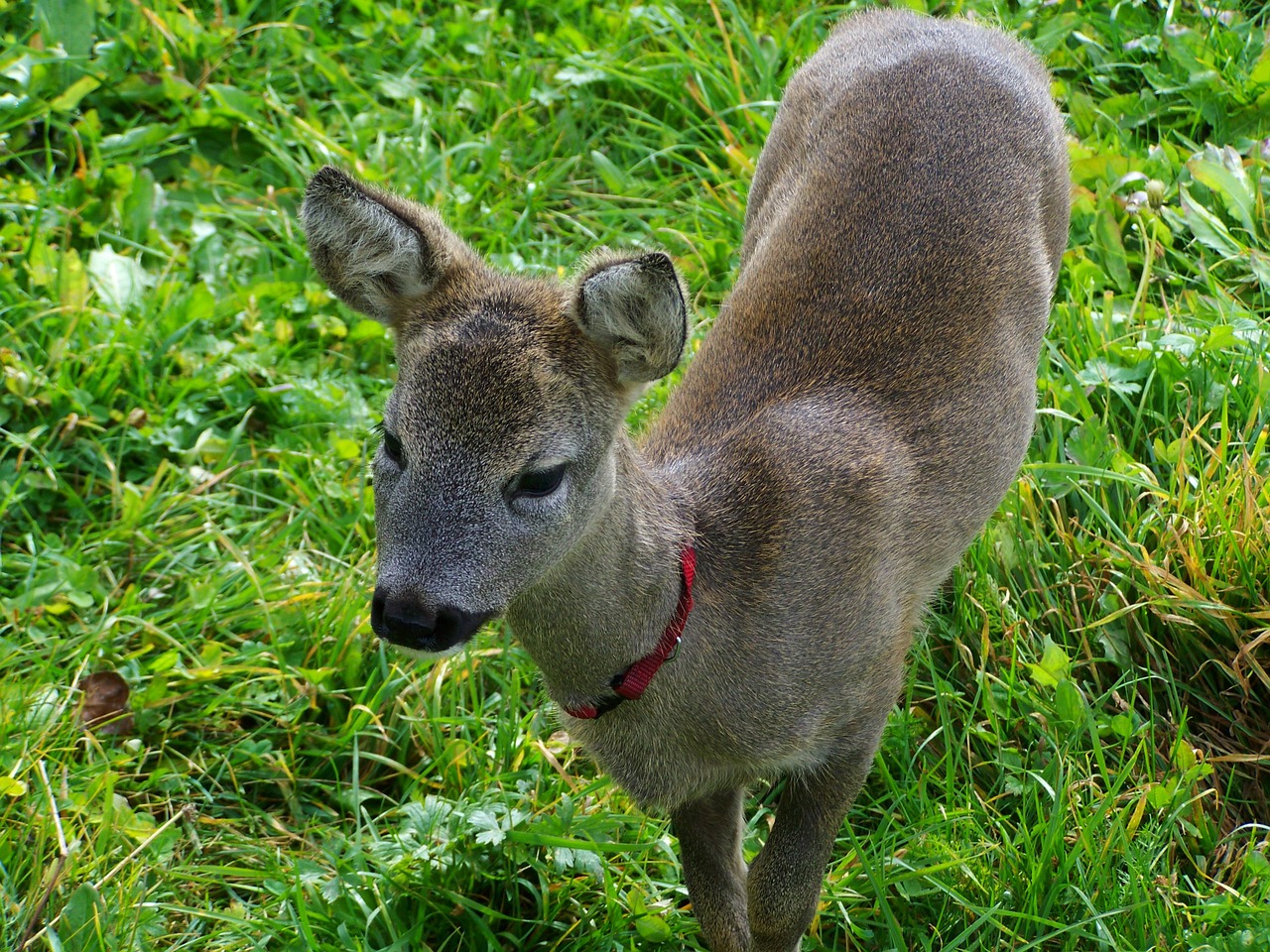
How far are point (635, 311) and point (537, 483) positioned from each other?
401mm

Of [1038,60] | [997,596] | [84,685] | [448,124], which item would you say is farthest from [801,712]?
[448,124]

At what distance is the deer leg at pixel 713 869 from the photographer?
11.5 feet

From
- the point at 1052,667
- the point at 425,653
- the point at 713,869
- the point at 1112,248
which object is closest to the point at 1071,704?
the point at 1052,667

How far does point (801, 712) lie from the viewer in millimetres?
3414

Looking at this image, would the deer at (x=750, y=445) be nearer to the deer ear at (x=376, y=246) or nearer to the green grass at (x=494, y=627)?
the deer ear at (x=376, y=246)

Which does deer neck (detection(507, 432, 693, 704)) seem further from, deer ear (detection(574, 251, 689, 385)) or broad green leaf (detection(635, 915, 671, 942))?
broad green leaf (detection(635, 915, 671, 942))

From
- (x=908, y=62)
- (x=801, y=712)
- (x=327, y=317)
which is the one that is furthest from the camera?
(x=327, y=317)

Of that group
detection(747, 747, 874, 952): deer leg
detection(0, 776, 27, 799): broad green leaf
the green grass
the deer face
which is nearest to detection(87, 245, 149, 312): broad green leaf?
the green grass

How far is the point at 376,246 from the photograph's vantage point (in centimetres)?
316

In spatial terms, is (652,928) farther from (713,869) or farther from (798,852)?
(798,852)

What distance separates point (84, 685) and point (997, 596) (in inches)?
99.4

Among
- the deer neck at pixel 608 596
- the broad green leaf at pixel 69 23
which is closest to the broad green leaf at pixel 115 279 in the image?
the broad green leaf at pixel 69 23

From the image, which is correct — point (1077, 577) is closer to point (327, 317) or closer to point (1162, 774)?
point (1162, 774)

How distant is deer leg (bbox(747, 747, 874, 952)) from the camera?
134 inches
